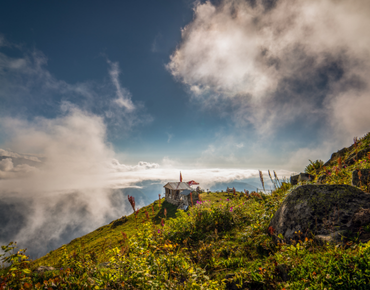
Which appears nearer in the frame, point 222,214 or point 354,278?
point 354,278

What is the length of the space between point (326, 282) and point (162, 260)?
341 centimetres

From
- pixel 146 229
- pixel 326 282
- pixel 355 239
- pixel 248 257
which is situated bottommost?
pixel 248 257

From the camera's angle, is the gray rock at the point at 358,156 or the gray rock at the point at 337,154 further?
the gray rock at the point at 337,154

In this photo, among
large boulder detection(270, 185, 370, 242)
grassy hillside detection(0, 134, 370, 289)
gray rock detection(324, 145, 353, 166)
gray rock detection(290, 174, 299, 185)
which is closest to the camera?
grassy hillside detection(0, 134, 370, 289)

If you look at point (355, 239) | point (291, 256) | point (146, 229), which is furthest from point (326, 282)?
point (146, 229)

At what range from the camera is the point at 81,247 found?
4.95 metres

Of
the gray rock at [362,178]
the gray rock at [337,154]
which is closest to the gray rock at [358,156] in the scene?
the gray rock at [362,178]

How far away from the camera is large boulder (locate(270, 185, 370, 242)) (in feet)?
14.6

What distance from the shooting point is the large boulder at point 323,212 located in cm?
446

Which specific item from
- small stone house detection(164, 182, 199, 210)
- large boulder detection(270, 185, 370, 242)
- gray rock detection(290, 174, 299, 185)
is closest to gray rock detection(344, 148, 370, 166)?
gray rock detection(290, 174, 299, 185)

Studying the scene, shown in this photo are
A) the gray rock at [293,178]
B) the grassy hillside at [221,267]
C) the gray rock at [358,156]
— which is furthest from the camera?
the gray rock at [293,178]

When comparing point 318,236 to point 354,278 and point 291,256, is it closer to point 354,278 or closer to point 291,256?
point 291,256

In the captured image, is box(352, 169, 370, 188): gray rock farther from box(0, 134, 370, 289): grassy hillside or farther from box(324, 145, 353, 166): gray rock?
box(324, 145, 353, 166): gray rock

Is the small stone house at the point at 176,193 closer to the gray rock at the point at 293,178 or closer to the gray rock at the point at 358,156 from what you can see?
the gray rock at the point at 293,178
